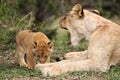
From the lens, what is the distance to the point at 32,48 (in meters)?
6.56

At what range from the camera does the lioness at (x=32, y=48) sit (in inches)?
255

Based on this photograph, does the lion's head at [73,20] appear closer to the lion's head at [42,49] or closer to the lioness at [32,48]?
the lioness at [32,48]

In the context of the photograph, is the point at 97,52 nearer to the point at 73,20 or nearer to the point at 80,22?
the point at 80,22

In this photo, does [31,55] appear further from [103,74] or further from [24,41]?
[103,74]

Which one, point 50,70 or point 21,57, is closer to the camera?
point 50,70

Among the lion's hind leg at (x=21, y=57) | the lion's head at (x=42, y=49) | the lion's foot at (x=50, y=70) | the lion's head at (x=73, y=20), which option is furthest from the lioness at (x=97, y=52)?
the lion's hind leg at (x=21, y=57)

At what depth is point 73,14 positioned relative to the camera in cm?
718

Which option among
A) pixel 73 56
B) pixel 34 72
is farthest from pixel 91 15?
pixel 34 72

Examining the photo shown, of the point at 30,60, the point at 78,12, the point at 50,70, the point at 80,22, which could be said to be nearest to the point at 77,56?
the point at 80,22

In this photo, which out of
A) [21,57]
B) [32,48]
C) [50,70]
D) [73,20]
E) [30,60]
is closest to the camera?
[50,70]

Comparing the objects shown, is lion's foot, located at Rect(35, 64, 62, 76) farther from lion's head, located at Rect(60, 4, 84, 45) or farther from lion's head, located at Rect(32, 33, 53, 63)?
lion's head, located at Rect(60, 4, 84, 45)

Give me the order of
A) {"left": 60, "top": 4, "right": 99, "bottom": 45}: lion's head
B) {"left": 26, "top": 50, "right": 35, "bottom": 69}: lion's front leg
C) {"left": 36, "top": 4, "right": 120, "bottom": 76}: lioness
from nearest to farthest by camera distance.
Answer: {"left": 36, "top": 4, "right": 120, "bottom": 76}: lioness → {"left": 26, "top": 50, "right": 35, "bottom": 69}: lion's front leg → {"left": 60, "top": 4, "right": 99, "bottom": 45}: lion's head

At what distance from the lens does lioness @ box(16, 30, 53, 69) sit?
6.46 metres

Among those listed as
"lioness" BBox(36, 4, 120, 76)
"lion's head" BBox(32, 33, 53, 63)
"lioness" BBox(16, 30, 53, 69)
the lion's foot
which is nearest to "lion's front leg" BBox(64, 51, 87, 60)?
"lioness" BBox(36, 4, 120, 76)
